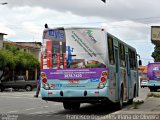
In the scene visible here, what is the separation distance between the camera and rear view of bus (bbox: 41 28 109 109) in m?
16.1

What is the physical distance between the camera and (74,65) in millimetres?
16328

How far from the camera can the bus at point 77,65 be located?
16094 millimetres

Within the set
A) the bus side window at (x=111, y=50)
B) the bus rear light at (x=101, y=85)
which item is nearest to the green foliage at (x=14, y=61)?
the bus side window at (x=111, y=50)

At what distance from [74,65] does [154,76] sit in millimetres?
32338

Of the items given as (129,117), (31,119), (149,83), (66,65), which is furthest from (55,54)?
(149,83)

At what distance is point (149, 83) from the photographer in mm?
47594

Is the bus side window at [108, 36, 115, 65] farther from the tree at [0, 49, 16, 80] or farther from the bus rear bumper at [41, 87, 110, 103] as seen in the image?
the tree at [0, 49, 16, 80]

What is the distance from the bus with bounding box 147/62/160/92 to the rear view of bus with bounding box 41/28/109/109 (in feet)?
104

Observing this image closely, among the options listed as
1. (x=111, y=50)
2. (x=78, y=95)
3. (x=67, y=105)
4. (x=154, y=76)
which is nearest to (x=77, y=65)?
(x=78, y=95)

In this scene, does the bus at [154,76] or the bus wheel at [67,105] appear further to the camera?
the bus at [154,76]

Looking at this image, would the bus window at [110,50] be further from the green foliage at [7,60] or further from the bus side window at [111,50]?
the green foliage at [7,60]

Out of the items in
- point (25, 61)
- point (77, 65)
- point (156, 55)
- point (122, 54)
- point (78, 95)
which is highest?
point (156, 55)

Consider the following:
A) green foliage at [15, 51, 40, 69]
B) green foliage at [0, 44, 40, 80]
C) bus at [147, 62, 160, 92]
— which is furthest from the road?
A: green foliage at [15, 51, 40, 69]

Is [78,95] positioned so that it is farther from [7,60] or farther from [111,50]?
[7,60]
